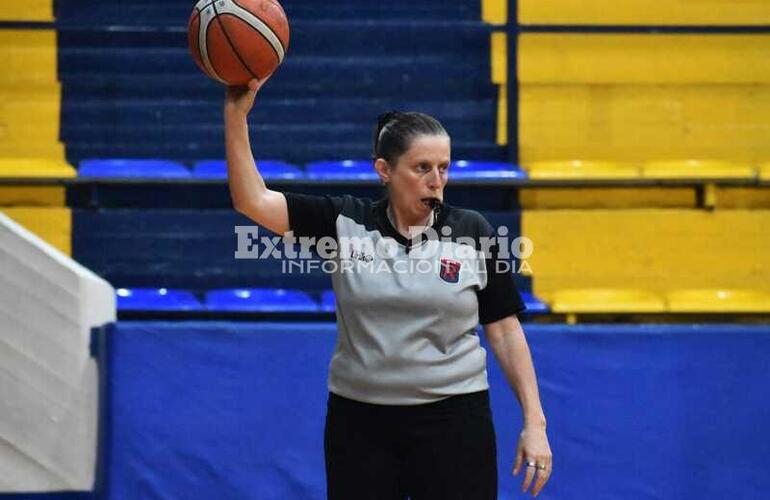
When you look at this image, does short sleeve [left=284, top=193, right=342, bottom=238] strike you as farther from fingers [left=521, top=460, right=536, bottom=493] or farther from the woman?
fingers [left=521, top=460, right=536, bottom=493]

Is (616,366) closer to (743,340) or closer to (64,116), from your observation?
(743,340)

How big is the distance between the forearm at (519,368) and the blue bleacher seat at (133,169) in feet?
14.1

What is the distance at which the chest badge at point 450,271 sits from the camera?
2650 millimetres

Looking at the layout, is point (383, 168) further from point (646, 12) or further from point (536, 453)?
point (646, 12)

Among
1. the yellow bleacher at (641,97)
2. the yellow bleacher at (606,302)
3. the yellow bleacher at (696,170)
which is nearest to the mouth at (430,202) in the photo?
the yellow bleacher at (606,302)

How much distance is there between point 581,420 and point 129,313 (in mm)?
2888

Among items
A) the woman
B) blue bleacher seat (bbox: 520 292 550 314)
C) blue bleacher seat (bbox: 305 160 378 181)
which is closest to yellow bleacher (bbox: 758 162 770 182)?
blue bleacher seat (bbox: 520 292 550 314)

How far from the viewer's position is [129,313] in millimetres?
6281

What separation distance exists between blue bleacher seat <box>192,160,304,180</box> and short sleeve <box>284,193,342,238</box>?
3.88 metres

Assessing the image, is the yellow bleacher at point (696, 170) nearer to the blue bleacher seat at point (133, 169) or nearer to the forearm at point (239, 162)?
the blue bleacher seat at point (133, 169)

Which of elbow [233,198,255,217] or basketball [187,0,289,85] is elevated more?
basketball [187,0,289,85]

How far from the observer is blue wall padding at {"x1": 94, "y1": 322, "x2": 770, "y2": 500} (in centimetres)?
450

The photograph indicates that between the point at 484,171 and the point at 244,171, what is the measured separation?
4356 millimetres

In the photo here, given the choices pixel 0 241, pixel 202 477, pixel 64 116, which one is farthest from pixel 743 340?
pixel 64 116
